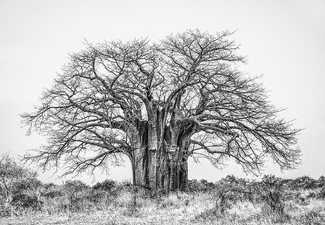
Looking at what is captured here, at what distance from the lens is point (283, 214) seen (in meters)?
8.30

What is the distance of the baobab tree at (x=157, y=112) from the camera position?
14500 mm

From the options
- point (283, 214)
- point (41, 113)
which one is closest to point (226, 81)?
point (283, 214)

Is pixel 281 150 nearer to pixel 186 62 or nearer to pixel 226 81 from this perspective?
pixel 226 81

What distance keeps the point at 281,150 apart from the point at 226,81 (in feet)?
13.1

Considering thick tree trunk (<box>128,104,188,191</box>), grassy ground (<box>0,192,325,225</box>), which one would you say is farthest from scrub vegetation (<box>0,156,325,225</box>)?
thick tree trunk (<box>128,104,188,191</box>)

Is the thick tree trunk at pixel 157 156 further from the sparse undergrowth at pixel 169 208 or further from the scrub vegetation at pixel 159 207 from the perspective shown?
the sparse undergrowth at pixel 169 208

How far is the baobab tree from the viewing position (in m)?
14.5

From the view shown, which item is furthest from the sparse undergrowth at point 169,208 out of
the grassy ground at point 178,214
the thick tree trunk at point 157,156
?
the thick tree trunk at point 157,156

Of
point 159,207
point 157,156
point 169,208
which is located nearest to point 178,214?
point 169,208

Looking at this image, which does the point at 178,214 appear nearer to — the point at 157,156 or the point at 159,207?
the point at 159,207

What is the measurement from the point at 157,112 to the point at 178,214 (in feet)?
22.6

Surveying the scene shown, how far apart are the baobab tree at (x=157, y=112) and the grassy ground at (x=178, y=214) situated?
3.60m

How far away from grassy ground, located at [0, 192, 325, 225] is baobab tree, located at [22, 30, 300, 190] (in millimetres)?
3600

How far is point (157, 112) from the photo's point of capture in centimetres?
1587
